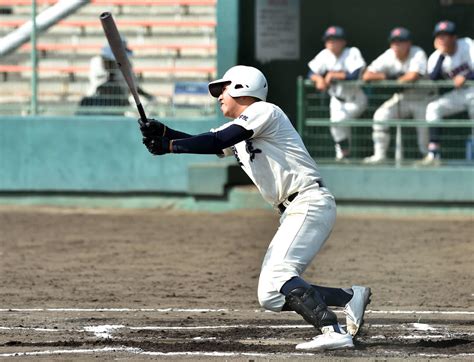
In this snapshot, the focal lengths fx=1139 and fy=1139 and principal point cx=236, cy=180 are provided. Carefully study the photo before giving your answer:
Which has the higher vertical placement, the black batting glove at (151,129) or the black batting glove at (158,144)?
the black batting glove at (151,129)

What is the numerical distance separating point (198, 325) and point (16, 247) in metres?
4.64

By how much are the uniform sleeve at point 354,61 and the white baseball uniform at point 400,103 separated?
13 cm

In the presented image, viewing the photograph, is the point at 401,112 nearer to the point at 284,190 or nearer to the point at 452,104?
the point at 452,104

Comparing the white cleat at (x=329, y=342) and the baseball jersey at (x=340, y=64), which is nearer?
the white cleat at (x=329, y=342)

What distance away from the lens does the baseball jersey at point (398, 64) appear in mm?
13648

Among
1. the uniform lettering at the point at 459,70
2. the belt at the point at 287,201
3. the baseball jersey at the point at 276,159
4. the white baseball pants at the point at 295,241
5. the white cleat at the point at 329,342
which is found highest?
the uniform lettering at the point at 459,70

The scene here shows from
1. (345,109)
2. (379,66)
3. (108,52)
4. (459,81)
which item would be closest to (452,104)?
(459,81)

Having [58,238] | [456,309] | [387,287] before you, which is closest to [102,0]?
[58,238]

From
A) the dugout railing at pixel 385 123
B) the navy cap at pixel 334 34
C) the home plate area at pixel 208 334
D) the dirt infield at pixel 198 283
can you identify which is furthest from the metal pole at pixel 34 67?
the home plate area at pixel 208 334

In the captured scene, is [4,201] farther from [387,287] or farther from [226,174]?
[387,287]

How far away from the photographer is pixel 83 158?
14727 mm

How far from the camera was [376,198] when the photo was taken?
45.6 feet

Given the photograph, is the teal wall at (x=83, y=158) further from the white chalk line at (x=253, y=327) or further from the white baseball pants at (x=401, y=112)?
the white chalk line at (x=253, y=327)

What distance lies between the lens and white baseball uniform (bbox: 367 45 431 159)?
13633 millimetres
